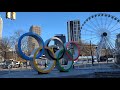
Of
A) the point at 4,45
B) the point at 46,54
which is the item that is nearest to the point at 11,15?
the point at 46,54

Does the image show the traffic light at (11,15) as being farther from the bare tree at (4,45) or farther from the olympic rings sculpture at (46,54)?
the bare tree at (4,45)

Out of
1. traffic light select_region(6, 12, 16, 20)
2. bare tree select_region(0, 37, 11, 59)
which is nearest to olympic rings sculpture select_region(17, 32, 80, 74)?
traffic light select_region(6, 12, 16, 20)

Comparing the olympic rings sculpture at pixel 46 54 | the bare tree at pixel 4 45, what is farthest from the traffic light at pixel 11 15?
the bare tree at pixel 4 45

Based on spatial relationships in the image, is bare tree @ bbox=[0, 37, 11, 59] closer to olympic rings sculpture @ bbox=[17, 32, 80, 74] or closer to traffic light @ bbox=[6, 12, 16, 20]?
olympic rings sculpture @ bbox=[17, 32, 80, 74]

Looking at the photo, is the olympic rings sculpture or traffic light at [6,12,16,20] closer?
traffic light at [6,12,16,20]

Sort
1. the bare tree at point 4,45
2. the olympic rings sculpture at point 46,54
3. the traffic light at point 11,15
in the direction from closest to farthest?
1. the traffic light at point 11,15
2. the olympic rings sculpture at point 46,54
3. the bare tree at point 4,45

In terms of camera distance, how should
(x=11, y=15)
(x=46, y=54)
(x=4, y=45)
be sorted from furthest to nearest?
(x=4, y=45), (x=46, y=54), (x=11, y=15)

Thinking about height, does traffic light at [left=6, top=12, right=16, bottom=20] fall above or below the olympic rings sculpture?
above

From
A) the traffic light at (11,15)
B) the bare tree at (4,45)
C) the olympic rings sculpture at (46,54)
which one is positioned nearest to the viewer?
the traffic light at (11,15)

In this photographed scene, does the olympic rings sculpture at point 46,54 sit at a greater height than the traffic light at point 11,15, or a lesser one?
lesser

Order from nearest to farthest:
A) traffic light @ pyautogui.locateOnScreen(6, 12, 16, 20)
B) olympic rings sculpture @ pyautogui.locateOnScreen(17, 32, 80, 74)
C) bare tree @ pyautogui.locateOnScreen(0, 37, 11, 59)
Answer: traffic light @ pyautogui.locateOnScreen(6, 12, 16, 20) → olympic rings sculpture @ pyautogui.locateOnScreen(17, 32, 80, 74) → bare tree @ pyautogui.locateOnScreen(0, 37, 11, 59)

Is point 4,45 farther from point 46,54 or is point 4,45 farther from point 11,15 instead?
point 11,15
